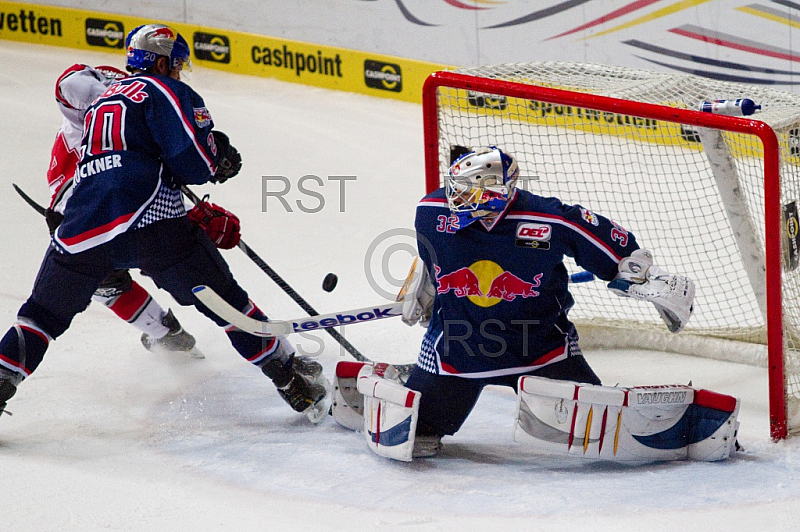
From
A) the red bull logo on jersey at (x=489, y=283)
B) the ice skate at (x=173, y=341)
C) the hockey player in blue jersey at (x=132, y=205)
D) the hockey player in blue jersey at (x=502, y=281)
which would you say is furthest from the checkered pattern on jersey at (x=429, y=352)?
the ice skate at (x=173, y=341)

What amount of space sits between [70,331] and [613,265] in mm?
2232

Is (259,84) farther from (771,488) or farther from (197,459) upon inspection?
(771,488)

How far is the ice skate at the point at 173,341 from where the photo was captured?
147 inches

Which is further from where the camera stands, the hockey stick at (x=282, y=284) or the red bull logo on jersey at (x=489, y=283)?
the hockey stick at (x=282, y=284)

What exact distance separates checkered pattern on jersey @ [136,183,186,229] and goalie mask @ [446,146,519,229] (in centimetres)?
84

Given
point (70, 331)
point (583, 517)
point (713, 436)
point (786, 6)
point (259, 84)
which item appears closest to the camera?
point (583, 517)

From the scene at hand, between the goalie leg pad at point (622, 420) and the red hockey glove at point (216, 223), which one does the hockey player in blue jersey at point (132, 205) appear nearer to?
the red hockey glove at point (216, 223)

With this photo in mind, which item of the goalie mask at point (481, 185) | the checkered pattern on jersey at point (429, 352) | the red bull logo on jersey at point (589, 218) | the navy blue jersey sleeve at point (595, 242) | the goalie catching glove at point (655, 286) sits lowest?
the checkered pattern on jersey at point (429, 352)

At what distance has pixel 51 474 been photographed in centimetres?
271

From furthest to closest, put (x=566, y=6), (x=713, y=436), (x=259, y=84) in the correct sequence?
(x=259, y=84)
(x=566, y=6)
(x=713, y=436)

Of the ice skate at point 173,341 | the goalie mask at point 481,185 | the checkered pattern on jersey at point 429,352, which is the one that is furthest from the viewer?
the ice skate at point 173,341

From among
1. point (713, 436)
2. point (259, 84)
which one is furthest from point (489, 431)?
point (259, 84)

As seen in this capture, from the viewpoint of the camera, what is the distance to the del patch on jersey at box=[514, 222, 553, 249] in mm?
2682

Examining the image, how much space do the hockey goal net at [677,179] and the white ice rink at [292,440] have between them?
149mm
